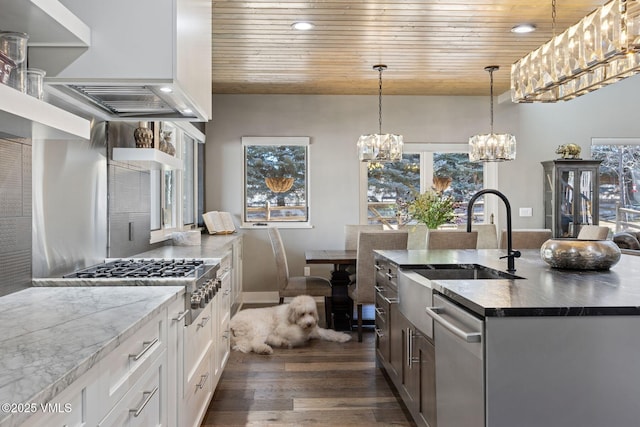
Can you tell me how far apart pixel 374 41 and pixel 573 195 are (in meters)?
3.48

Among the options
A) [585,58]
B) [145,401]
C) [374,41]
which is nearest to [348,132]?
[374,41]

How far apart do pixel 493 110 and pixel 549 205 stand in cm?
145

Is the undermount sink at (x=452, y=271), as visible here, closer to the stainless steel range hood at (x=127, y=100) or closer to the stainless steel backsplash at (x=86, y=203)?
the stainless steel range hood at (x=127, y=100)

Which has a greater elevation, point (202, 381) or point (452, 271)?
point (452, 271)

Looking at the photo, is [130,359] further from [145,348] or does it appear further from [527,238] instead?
[527,238]

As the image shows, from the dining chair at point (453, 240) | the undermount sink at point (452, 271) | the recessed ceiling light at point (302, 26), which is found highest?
the recessed ceiling light at point (302, 26)

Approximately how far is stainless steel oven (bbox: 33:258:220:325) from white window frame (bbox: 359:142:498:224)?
369cm

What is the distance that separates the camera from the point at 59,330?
1279mm

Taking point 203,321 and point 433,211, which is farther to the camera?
point 433,211

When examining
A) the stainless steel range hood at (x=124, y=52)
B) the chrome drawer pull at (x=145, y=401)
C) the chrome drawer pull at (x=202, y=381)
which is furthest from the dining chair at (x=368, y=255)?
the chrome drawer pull at (x=145, y=401)

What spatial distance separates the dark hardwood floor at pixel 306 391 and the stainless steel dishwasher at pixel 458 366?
0.85m

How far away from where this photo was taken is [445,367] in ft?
6.30

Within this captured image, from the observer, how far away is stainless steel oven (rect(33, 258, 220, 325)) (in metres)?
2.02

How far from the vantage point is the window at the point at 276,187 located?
6.17 meters
